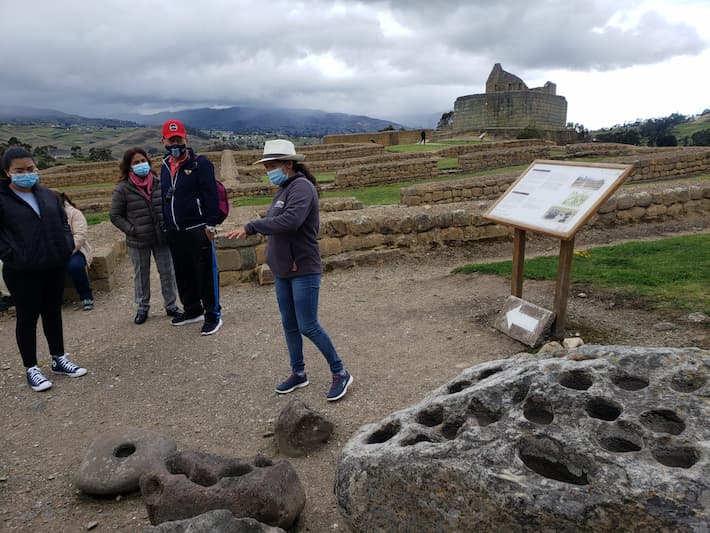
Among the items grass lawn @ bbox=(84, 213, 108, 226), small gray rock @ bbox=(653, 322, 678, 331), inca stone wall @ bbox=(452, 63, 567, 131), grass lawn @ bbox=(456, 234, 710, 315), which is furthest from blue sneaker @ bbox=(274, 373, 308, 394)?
inca stone wall @ bbox=(452, 63, 567, 131)

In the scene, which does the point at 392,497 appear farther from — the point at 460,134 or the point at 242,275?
the point at 460,134

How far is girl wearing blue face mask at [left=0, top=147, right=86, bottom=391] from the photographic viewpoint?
4062mm

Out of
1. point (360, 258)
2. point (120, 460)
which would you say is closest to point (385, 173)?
point (360, 258)

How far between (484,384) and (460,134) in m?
43.2

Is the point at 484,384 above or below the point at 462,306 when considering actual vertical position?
above

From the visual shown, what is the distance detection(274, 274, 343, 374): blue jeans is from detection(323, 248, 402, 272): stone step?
3.76 meters

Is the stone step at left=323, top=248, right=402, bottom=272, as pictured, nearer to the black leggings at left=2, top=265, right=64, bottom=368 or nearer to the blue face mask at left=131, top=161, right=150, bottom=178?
the blue face mask at left=131, top=161, right=150, bottom=178

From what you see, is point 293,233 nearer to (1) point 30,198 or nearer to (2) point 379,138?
(1) point 30,198

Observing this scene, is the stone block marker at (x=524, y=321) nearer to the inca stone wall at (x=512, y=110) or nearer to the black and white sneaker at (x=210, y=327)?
the black and white sneaker at (x=210, y=327)

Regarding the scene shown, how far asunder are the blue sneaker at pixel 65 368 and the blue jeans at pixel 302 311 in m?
2.17

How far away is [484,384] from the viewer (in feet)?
8.05

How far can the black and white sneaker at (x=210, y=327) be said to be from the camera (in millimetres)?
5598

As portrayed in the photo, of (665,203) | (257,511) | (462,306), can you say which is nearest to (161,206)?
(462,306)

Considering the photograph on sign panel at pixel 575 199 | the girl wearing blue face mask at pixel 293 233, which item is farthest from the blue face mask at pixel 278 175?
the photograph on sign panel at pixel 575 199
